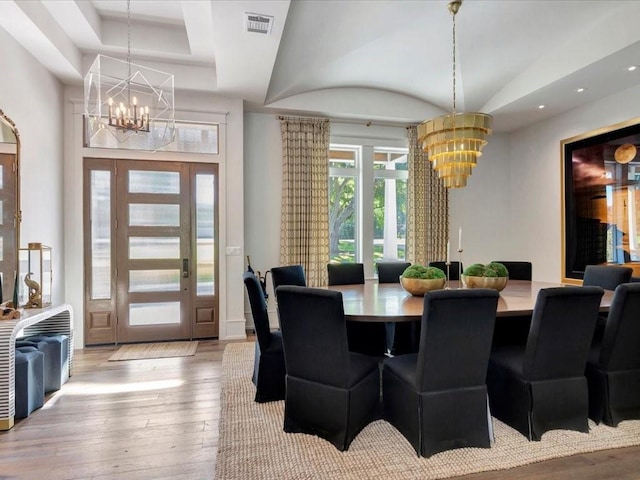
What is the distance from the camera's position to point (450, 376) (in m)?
2.13

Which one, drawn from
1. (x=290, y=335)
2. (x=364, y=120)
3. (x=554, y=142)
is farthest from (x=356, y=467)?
(x=554, y=142)

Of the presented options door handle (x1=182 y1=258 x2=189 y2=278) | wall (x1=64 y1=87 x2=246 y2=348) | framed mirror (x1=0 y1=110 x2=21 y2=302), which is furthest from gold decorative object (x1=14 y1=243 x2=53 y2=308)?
wall (x1=64 y1=87 x2=246 y2=348)

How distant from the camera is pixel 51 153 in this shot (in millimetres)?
4086

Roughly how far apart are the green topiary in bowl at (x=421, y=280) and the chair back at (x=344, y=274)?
3.77ft

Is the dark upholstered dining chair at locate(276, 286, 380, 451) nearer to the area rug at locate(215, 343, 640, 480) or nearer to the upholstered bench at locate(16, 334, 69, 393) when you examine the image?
the area rug at locate(215, 343, 640, 480)

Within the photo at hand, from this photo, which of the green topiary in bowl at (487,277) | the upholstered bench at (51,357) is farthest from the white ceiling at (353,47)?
the upholstered bench at (51,357)

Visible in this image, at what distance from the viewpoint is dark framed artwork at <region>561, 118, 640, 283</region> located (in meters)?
4.43

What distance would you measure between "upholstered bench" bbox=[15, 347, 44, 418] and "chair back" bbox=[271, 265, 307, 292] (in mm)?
1951

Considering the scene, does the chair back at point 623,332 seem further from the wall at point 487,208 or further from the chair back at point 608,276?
the wall at point 487,208

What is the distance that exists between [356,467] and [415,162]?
4752 millimetres

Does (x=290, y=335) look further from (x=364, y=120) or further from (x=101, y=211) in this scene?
(x=364, y=120)

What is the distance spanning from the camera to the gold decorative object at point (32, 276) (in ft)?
10.5

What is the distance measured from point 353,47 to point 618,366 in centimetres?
389

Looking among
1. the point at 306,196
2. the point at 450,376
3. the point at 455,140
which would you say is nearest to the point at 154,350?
the point at 306,196
